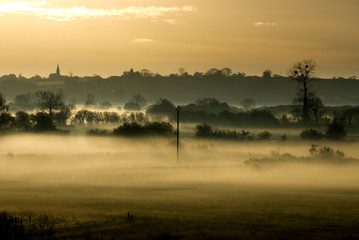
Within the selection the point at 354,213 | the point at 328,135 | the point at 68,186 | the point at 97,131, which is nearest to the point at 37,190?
the point at 68,186

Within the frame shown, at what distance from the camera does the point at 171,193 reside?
63125 mm

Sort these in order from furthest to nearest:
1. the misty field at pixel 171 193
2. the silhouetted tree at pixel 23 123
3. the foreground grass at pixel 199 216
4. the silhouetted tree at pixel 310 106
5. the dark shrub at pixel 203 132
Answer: the dark shrub at pixel 203 132
the silhouetted tree at pixel 23 123
the silhouetted tree at pixel 310 106
the misty field at pixel 171 193
the foreground grass at pixel 199 216

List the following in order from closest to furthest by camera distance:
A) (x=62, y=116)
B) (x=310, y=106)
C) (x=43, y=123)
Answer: (x=310, y=106), (x=43, y=123), (x=62, y=116)

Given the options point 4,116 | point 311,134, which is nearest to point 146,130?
point 4,116

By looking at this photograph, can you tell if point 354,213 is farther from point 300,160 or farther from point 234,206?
point 300,160

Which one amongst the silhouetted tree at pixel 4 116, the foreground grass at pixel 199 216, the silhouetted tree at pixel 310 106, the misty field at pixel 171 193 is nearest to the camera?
the foreground grass at pixel 199 216

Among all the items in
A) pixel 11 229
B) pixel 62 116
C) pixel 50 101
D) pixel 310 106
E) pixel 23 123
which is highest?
pixel 50 101

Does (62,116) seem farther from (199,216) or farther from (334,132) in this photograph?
(199,216)

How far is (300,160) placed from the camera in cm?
10925

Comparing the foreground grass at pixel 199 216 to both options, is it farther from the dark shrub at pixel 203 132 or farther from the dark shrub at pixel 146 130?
the dark shrub at pixel 203 132

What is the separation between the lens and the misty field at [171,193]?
114 ft

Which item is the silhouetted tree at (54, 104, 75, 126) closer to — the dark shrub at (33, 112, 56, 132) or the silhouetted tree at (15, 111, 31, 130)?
the silhouetted tree at (15, 111, 31, 130)

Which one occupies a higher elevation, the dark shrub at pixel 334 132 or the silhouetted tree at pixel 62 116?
the silhouetted tree at pixel 62 116

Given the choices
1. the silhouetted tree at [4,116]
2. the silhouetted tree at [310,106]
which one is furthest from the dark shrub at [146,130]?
the silhouetted tree at [310,106]
